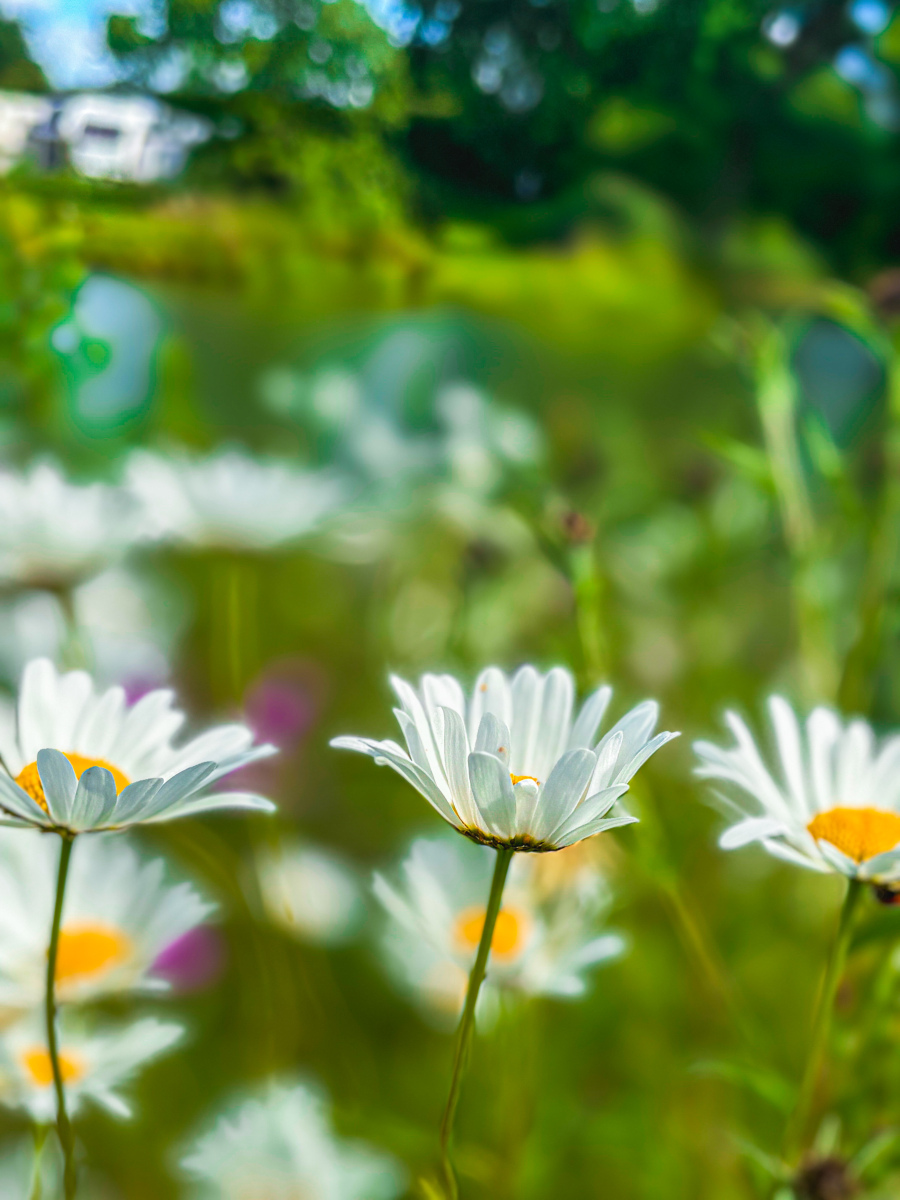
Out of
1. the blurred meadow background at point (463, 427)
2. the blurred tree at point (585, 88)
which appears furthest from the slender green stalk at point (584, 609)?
the blurred tree at point (585, 88)

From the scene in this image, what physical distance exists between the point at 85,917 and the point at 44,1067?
4cm

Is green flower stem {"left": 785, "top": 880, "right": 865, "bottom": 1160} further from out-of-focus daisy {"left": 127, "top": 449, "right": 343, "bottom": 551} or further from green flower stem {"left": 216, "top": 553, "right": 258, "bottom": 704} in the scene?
green flower stem {"left": 216, "top": 553, "right": 258, "bottom": 704}

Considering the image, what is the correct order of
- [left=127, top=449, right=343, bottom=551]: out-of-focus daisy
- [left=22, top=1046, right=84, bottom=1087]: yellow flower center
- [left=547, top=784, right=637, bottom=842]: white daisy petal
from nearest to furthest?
[left=547, top=784, right=637, bottom=842]: white daisy petal → [left=22, top=1046, right=84, bottom=1087]: yellow flower center → [left=127, top=449, right=343, bottom=551]: out-of-focus daisy

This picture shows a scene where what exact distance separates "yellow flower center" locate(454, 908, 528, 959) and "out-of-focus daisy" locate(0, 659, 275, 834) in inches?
5.4

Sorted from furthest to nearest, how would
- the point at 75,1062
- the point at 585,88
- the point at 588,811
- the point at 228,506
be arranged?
the point at 585,88, the point at 228,506, the point at 75,1062, the point at 588,811

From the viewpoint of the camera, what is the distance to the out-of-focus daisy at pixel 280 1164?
0.94 ft

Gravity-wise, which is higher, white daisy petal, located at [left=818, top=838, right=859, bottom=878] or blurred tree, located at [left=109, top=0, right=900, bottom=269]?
blurred tree, located at [left=109, top=0, right=900, bottom=269]

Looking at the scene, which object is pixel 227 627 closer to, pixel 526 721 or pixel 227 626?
pixel 227 626

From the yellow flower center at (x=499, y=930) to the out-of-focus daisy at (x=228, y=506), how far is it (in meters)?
0.17

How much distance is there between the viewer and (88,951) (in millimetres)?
286

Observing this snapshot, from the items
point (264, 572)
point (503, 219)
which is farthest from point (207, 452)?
point (503, 219)

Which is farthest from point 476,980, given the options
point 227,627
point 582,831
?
point 227,627

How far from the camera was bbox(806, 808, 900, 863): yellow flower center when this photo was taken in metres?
0.21

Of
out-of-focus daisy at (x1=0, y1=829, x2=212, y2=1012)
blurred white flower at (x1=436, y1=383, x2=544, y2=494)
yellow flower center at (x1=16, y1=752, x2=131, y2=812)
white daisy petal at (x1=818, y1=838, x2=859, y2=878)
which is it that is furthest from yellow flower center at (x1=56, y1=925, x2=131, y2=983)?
blurred white flower at (x1=436, y1=383, x2=544, y2=494)
